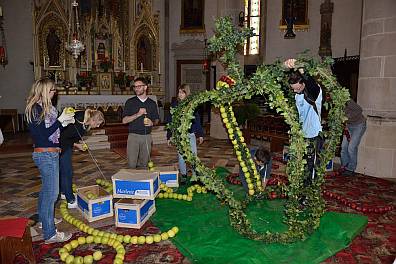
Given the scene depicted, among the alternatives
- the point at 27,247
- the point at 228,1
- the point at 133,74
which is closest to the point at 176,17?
the point at 133,74

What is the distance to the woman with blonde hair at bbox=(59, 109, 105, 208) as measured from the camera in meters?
4.32

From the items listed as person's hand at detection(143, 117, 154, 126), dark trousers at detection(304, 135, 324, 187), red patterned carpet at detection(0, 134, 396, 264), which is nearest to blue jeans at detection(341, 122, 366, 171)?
red patterned carpet at detection(0, 134, 396, 264)

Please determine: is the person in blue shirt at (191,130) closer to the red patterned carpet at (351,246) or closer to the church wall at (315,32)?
the red patterned carpet at (351,246)

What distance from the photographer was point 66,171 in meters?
5.02

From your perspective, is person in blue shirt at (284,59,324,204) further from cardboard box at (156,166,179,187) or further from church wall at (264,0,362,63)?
church wall at (264,0,362,63)

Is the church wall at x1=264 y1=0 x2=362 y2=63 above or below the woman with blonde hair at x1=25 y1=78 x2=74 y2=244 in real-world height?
above

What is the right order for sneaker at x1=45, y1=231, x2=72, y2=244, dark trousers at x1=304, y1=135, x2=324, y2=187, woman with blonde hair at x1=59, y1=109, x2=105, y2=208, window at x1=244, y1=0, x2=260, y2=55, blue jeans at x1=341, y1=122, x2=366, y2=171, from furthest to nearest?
1. window at x1=244, y1=0, x2=260, y2=55
2. blue jeans at x1=341, y1=122, x2=366, y2=171
3. dark trousers at x1=304, y1=135, x2=324, y2=187
4. woman with blonde hair at x1=59, y1=109, x2=105, y2=208
5. sneaker at x1=45, y1=231, x2=72, y2=244

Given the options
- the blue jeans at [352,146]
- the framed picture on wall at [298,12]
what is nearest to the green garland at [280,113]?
the blue jeans at [352,146]

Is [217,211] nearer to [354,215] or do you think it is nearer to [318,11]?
[354,215]

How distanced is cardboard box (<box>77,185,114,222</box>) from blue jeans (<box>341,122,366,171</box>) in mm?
4944

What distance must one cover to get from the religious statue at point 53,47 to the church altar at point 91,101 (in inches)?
95.1

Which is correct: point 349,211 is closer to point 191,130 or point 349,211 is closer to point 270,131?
point 191,130

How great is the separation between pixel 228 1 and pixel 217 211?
8886 mm

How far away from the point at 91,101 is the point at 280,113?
32.1ft
